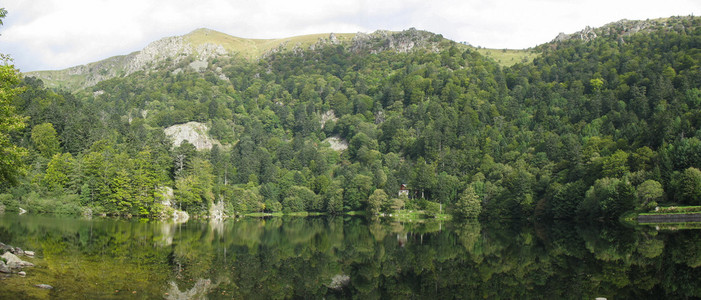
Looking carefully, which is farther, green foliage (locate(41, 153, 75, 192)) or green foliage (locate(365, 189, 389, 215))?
green foliage (locate(365, 189, 389, 215))

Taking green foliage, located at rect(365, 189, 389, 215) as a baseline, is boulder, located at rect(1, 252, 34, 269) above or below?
above

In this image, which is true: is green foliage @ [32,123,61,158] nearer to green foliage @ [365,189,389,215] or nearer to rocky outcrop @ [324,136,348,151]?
green foliage @ [365,189,389,215]

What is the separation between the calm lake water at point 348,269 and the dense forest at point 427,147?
9.70m

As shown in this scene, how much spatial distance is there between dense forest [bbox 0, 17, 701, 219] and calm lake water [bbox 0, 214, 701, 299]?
9.70m

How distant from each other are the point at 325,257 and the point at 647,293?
20.9 metres

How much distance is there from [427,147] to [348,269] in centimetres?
11394

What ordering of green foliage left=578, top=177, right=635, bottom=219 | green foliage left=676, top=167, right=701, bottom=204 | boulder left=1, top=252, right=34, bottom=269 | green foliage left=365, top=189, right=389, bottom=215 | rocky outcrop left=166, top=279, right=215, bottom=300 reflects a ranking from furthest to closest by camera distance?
green foliage left=365, top=189, right=389, bottom=215 < green foliage left=578, top=177, right=635, bottom=219 < green foliage left=676, top=167, right=701, bottom=204 < boulder left=1, top=252, right=34, bottom=269 < rocky outcrop left=166, top=279, right=215, bottom=300

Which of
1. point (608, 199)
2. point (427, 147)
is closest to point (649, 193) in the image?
point (608, 199)

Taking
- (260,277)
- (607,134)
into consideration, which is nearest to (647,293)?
(260,277)

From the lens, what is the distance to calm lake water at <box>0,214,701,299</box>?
69.5ft

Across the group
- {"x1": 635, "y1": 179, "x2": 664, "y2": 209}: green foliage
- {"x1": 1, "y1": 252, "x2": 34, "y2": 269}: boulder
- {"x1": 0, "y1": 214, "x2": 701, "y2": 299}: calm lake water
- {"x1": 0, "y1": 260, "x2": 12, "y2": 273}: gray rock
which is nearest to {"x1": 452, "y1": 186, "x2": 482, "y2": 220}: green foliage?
{"x1": 635, "y1": 179, "x2": 664, "y2": 209}: green foliage

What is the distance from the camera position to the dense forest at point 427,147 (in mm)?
77688

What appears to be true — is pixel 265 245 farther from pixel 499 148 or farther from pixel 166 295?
pixel 499 148

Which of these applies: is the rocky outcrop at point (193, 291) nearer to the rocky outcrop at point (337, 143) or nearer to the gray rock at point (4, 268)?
the gray rock at point (4, 268)
